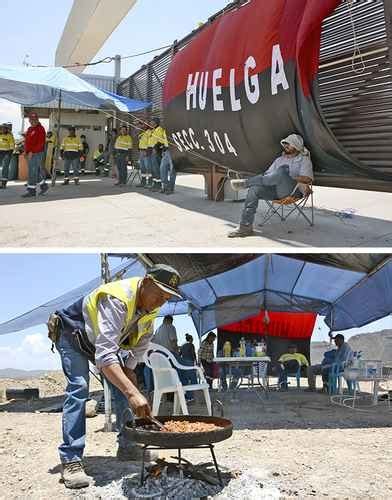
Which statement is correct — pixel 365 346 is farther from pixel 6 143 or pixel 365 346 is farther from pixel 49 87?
pixel 49 87

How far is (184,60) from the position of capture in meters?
7.96

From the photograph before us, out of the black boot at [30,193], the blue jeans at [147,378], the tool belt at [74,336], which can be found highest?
the black boot at [30,193]

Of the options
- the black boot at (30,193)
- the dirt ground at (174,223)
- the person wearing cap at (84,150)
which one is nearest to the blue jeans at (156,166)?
the dirt ground at (174,223)

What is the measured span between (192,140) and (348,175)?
3159mm

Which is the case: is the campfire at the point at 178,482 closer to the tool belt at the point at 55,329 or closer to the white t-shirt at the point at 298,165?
the tool belt at the point at 55,329

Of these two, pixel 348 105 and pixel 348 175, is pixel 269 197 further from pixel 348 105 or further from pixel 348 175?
pixel 348 105

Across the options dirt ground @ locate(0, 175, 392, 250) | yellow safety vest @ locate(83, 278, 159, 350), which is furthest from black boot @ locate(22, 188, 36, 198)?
yellow safety vest @ locate(83, 278, 159, 350)

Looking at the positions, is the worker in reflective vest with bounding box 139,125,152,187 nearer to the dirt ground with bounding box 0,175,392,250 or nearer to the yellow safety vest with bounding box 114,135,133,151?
the yellow safety vest with bounding box 114,135,133,151

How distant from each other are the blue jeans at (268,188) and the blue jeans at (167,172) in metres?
3.96

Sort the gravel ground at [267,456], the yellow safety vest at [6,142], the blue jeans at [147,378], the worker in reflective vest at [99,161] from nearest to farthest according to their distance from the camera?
1. the gravel ground at [267,456]
2. the blue jeans at [147,378]
3. the yellow safety vest at [6,142]
4. the worker in reflective vest at [99,161]

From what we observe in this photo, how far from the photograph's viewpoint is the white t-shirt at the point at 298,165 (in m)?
5.20

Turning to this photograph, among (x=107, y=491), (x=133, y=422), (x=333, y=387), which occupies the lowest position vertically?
(x=333, y=387)

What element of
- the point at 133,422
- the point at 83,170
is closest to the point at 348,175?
the point at 133,422

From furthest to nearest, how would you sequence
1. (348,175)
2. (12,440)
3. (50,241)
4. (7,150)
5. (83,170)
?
1. (83,170)
2. (7,150)
3. (50,241)
4. (348,175)
5. (12,440)
